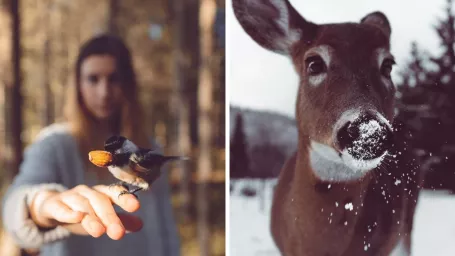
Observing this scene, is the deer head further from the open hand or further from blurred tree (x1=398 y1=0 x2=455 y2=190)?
the open hand

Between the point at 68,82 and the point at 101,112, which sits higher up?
the point at 68,82

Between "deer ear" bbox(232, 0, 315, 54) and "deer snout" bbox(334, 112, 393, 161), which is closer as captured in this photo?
"deer snout" bbox(334, 112, 393, 161)

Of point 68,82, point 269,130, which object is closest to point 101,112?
point 68,82

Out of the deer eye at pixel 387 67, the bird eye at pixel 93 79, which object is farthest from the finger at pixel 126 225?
the deer eye at pixel 387 67

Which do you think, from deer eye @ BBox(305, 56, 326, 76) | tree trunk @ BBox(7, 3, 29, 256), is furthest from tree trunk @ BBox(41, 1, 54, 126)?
deer eye @ BBox(305, 56, 326, 76)

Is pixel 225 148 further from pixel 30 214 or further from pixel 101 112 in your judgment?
pixel 30 214
